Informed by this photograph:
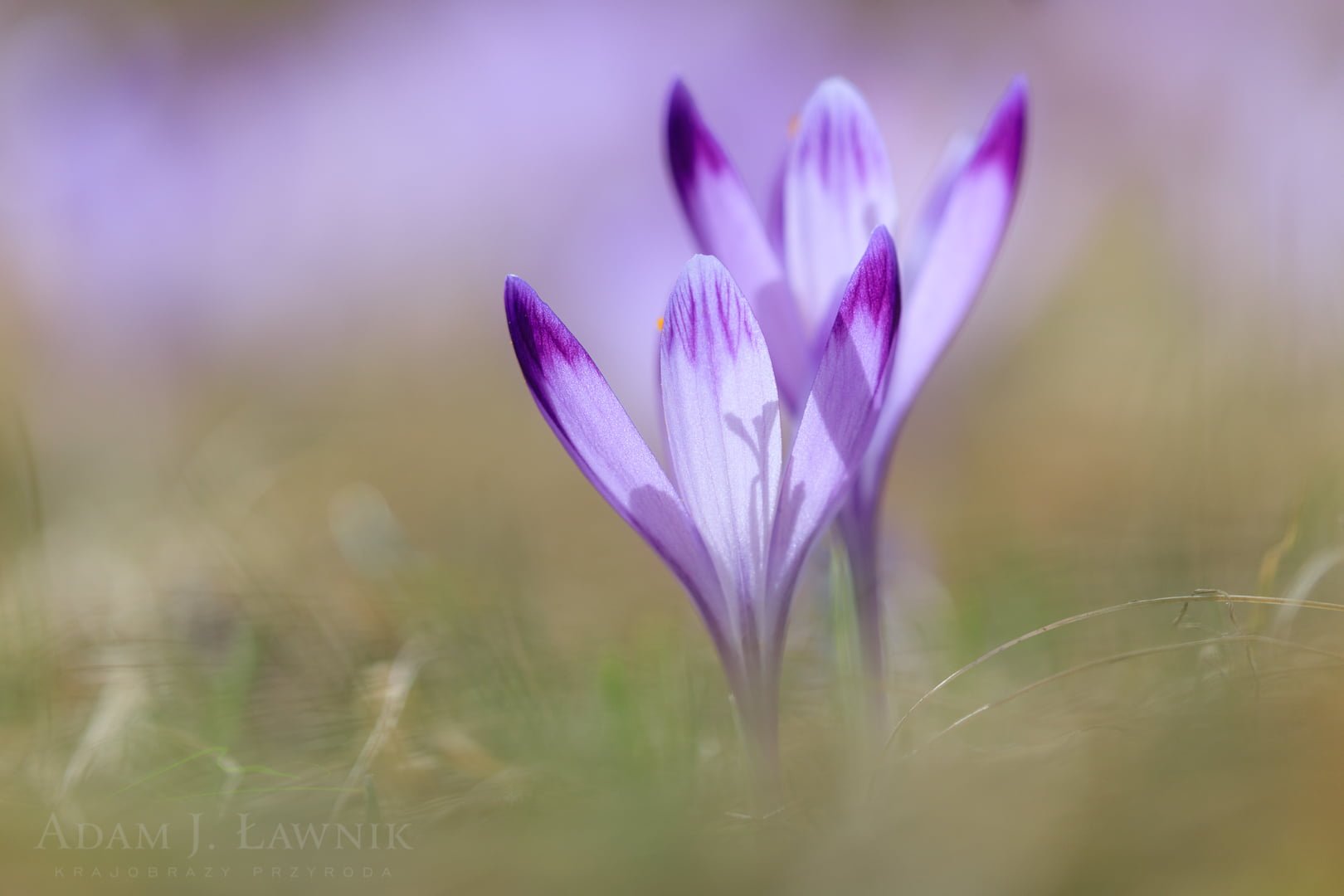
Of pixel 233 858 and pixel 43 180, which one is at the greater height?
pixel 43 180

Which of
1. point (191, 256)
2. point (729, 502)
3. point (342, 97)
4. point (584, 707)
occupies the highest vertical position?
point (342, 97)

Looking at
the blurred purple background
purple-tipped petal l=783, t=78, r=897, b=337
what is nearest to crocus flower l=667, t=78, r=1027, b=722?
purple-tipped petal l=783, t=78, r=897, b=337

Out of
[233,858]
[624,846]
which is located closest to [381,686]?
[233,858]

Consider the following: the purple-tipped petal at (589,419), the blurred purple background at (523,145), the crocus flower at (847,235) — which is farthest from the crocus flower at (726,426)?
the blurred purple background at (523,145)

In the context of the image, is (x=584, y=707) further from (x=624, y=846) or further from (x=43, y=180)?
(x=43, y=180)

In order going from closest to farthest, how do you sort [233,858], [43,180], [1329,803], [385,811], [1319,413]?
[1329,803]
[233,858]
[385,811]
[1319,413]
[43,180]

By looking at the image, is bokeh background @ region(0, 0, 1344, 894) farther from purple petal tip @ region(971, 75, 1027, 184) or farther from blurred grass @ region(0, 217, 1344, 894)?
purple petal tip @ region(971, 75, 1027, 184)

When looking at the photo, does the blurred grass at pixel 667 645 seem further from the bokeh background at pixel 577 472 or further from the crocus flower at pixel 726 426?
the crocus flower at pixel 726 426
